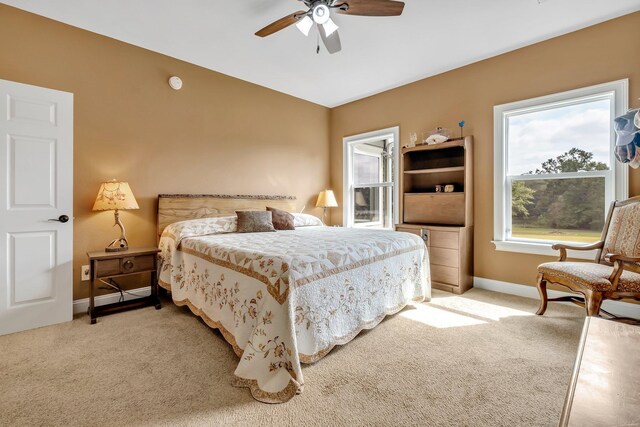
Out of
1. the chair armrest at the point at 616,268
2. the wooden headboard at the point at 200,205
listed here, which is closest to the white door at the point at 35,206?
the wooden headboard at the point at 200,205

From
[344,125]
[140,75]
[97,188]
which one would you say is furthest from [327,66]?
[97,188]

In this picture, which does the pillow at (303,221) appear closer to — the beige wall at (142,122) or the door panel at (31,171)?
the beige wall at (142,122)

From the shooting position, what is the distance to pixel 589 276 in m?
2.24

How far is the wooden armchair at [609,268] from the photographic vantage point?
2.13 metres

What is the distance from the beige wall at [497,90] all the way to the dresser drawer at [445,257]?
42 cm

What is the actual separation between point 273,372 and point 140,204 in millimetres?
2544

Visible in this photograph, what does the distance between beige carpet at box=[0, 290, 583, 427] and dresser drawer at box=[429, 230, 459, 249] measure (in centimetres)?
100

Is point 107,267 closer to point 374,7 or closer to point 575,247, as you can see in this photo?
point 374,7

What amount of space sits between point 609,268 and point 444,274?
4.82 feet

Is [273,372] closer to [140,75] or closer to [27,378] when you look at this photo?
[27,378]

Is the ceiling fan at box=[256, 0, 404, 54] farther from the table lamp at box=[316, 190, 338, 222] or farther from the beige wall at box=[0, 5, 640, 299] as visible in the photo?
the table lamp at box=[316, 190, 338, 222]

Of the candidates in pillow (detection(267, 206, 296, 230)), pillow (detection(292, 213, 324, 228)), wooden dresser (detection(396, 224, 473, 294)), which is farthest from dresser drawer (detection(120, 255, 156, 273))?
wooden dresser (detection(396, 224, 473, 294))

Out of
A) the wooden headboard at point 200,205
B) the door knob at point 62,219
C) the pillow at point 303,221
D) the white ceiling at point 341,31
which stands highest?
the white ceiling at point 341,31

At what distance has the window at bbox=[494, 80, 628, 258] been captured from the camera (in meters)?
2.85
